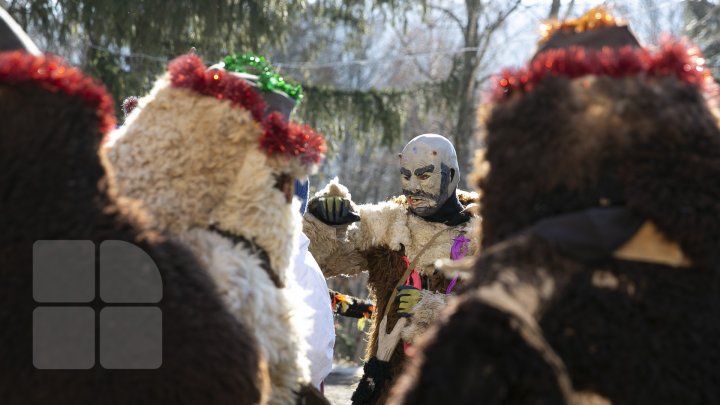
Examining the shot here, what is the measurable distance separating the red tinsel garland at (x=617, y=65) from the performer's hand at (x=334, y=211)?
8.48ft

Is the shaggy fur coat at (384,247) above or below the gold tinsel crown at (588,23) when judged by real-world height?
below

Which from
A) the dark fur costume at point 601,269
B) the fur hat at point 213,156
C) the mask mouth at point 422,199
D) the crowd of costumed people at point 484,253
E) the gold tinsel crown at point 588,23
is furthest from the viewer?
the mask mouth at point 422,199

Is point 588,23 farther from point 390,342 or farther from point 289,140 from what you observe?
point 390,342

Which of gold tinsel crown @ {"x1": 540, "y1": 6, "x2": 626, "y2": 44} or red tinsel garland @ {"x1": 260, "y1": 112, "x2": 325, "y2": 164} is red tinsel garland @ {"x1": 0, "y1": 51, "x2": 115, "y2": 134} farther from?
gold tinsel crown @ {"x1": 540, "y1": 6, "x2": 626, "y2": 44}

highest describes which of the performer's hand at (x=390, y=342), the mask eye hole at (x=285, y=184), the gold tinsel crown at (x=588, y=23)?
the gold tinsel crown at (x=588, y=23)

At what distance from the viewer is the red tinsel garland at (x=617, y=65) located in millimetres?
2324

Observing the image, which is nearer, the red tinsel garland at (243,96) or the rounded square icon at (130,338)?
the rounded square icon at (130,338)

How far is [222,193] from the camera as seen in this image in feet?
9.12

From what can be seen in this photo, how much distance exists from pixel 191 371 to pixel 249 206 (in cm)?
59

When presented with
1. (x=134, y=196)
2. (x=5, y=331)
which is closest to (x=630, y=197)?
(x=134, y=196)

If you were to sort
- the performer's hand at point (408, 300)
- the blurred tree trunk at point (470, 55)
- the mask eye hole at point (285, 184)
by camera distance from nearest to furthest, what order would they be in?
the mask eye hole at point (285, 184) → the performer's hand at point (408, 300) → the blurred tree trunk at point (470, 55)

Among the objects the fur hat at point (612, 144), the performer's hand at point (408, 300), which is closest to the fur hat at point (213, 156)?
the fur hat at point (612, 144)

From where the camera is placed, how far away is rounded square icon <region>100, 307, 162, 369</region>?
7.57 feet

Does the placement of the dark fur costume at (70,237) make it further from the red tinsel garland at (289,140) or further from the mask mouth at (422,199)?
the mask mouth at (422,199)
